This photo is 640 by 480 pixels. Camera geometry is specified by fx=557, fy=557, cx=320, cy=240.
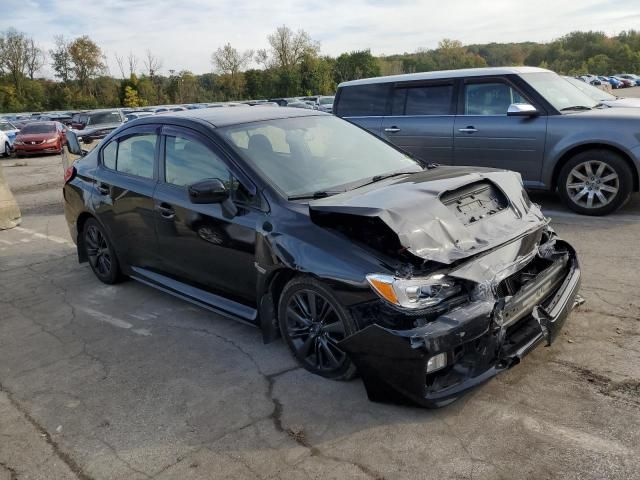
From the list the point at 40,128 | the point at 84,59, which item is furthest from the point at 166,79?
the point at 40,128

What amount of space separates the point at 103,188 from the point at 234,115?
1687 millimetres

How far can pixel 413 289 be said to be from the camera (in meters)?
2.99

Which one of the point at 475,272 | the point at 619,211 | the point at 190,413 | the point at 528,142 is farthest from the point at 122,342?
the point at 619,211

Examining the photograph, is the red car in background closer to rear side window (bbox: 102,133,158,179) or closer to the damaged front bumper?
rear side window (bbox: 102,133,158,179)

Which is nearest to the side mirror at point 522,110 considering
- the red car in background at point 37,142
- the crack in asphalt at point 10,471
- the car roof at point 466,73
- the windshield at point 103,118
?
the car roof at point 466,73

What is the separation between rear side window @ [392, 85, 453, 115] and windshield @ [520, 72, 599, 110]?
1.07 meters

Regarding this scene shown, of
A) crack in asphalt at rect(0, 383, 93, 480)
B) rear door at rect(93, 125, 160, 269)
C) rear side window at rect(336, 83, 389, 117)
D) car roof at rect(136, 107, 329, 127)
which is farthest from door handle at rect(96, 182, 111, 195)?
rear side window at rect(336, 83, 389, 117)

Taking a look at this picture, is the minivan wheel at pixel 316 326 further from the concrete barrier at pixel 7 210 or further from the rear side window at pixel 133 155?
the concrete barrier at pixel 7 210

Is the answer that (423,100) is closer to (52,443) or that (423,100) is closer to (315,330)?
(315,330)

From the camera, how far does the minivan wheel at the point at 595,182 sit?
668cm

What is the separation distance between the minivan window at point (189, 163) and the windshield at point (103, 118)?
19.5 meters

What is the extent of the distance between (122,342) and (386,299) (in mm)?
2480

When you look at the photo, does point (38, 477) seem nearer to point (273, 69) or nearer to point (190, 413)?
point (190, 413)

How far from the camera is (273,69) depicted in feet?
234
